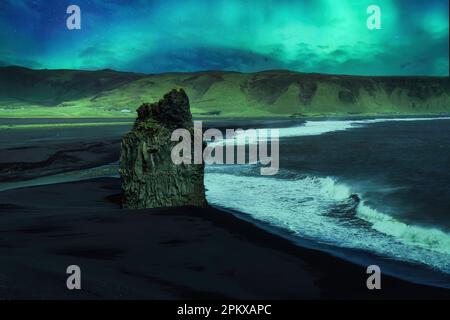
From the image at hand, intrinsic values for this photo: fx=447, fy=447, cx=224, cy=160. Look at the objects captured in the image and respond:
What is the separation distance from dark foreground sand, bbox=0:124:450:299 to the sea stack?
2.53 ft

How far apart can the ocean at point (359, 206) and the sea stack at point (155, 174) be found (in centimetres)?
207

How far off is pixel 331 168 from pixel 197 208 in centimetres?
1538

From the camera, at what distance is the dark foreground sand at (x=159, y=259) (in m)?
8.75

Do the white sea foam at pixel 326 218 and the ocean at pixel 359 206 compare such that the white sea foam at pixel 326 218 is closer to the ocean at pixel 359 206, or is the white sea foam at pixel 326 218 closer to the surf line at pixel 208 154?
the ocean at pixel 359 206

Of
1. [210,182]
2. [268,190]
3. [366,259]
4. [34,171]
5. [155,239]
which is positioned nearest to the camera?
[366,259]

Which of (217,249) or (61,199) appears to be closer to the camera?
(217,249)

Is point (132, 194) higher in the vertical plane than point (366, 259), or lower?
higher

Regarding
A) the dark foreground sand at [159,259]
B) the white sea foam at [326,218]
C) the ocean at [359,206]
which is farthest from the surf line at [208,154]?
the white sea foam at [326,218]

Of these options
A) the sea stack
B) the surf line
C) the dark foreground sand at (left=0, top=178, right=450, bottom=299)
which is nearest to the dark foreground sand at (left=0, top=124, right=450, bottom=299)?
the dark foreground sand at (left=0, top=178, right=450, bottom=299)

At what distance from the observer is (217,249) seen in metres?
11.9
